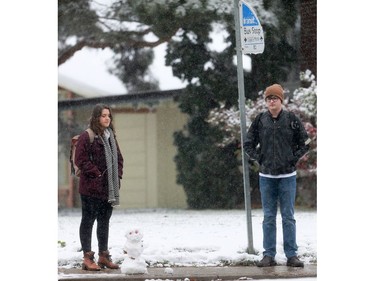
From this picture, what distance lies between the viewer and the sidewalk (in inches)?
257

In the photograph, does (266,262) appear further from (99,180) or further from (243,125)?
(99,180)

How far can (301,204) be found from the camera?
711 cm

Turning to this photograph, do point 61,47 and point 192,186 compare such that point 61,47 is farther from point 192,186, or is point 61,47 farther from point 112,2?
point 192,186

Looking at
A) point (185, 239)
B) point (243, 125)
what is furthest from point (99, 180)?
point (243, 125)

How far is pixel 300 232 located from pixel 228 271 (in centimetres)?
54

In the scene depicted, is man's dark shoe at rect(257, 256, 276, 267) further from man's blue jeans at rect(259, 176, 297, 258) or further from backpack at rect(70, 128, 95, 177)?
backpack at rect(70, 128, 95, 177)

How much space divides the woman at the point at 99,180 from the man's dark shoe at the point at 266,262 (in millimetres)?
896

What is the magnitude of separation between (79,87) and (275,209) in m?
1.53

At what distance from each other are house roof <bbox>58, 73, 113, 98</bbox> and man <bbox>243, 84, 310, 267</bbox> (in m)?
1.19

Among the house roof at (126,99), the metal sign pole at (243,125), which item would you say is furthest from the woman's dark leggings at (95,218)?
the metal sign pole at (243,125)

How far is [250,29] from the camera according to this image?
7.03 metres

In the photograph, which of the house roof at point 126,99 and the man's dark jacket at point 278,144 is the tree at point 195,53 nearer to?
the house roof at point 126,99
